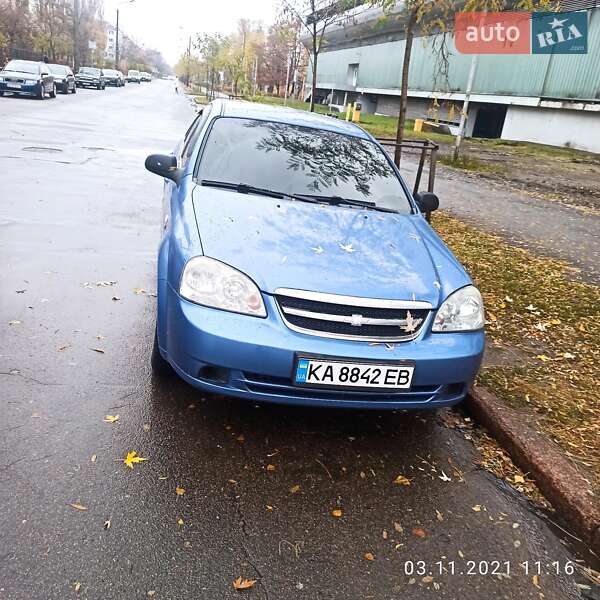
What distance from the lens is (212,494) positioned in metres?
2.45

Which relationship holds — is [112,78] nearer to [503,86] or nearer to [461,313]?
[503,86]

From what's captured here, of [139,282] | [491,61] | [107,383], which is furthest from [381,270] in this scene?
[491,61]

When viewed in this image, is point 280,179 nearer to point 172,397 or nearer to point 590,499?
point 172,397

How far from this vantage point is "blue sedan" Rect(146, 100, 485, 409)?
101 inches

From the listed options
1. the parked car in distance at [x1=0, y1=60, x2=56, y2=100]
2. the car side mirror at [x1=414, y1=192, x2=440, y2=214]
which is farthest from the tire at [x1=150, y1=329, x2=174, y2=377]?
the parked car in distance at [x1=0, y1=60, x2=56, y2=100]

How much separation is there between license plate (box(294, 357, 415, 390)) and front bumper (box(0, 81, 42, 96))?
26114 mm

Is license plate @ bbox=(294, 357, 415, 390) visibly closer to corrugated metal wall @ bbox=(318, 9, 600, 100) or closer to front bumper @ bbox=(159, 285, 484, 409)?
front bumper @ bbox=(159, 285, 484, 409)

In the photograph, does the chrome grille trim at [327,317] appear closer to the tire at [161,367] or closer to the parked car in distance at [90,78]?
the tire at [161,367]

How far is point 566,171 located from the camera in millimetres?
16078

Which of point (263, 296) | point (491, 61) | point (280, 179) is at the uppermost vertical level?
point (491, 61)

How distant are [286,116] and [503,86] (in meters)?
24.0

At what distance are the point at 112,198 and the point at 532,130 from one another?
21.1m

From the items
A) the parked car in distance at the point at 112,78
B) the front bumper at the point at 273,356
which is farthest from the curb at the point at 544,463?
the parked car in distance at the point at 112,78

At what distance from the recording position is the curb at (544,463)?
2.52 m
